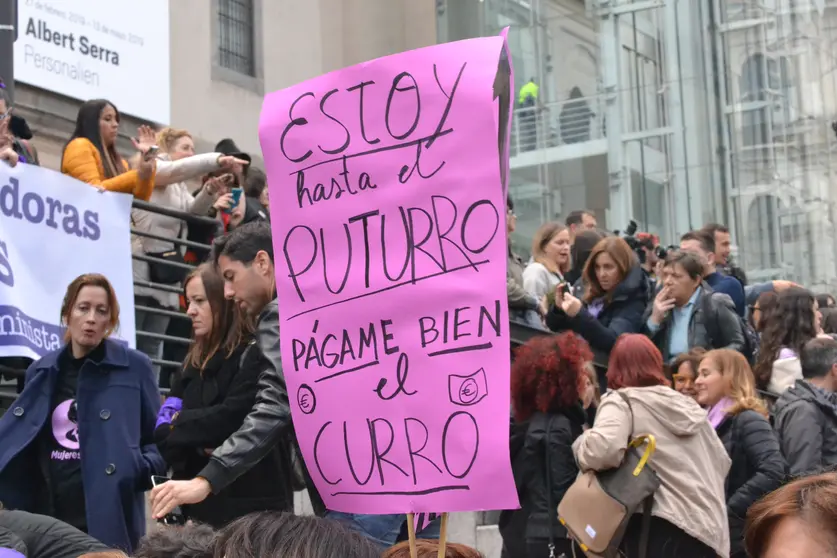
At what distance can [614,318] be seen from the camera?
9.00 meters

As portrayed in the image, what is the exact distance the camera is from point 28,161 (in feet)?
27.2

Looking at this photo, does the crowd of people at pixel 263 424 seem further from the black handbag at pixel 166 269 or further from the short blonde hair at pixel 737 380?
the black handbag at pixel 166 269

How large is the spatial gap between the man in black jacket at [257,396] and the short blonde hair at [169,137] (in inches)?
168

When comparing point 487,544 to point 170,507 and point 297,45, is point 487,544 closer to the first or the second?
point 170,507

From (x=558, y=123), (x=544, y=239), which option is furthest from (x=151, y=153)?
(x=558, y=123)

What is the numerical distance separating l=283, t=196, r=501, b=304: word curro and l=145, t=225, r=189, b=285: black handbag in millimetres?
5053

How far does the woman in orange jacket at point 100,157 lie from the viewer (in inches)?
337

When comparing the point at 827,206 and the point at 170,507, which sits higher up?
the point at 827,206

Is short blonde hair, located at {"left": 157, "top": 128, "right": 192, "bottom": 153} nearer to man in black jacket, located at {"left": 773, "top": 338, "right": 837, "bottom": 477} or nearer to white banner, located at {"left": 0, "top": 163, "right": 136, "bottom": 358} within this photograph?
white banner, located at {"left": 0, "top": 163, "right": 136, "bottom": 358}

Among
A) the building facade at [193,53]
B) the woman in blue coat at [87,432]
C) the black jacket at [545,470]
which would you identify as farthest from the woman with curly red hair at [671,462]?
the building facade at [193,53]

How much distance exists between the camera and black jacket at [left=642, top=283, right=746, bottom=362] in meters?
8.91

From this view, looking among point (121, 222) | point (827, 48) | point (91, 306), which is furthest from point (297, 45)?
point (91, 306)

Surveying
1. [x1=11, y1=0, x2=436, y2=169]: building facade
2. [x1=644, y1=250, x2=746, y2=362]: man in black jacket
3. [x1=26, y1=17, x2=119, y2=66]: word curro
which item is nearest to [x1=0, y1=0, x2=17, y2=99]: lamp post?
[x1=644, y1=250, x2=746, y2=362]: man in black jacket

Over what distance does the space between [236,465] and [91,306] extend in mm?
1572
